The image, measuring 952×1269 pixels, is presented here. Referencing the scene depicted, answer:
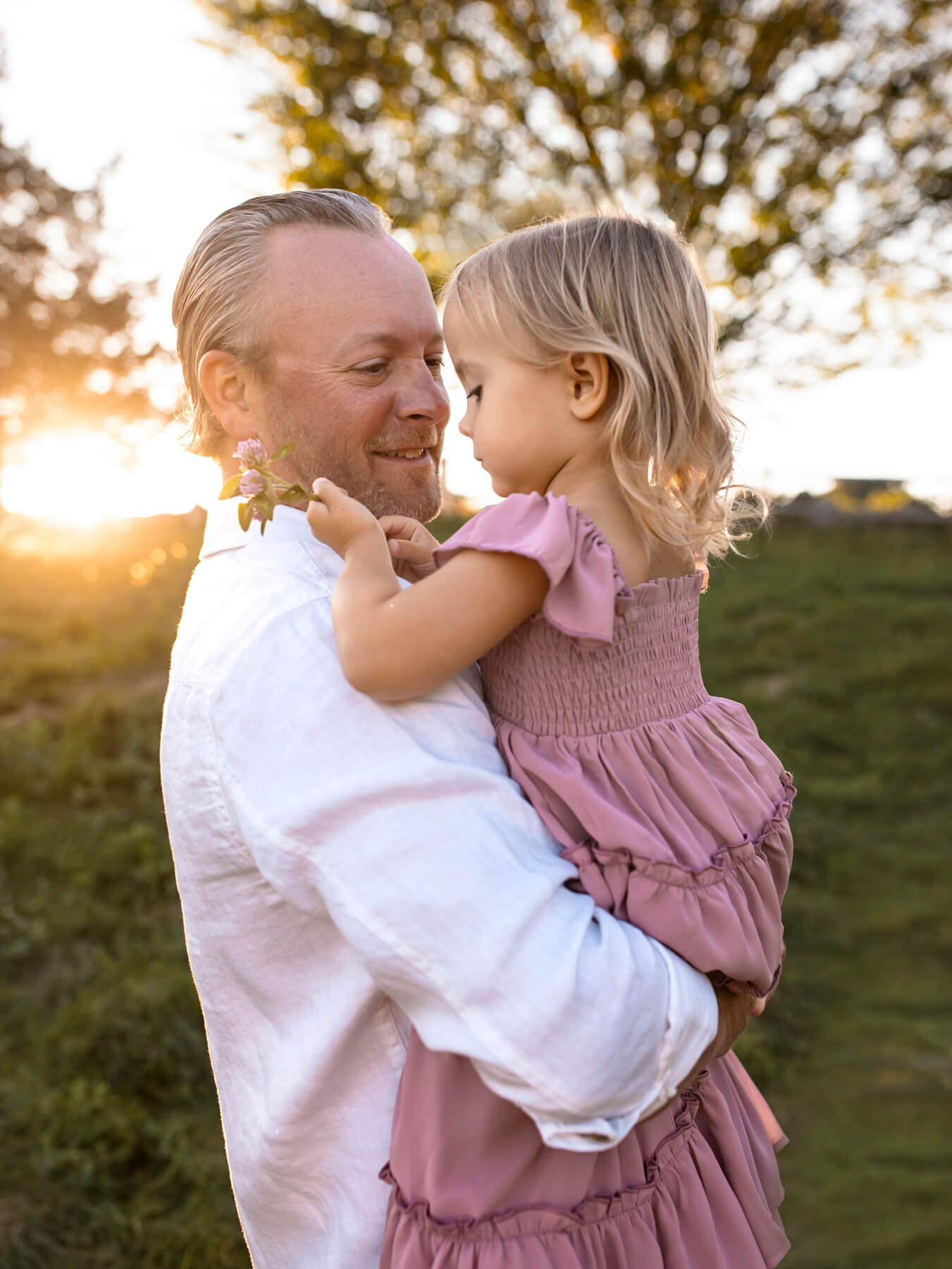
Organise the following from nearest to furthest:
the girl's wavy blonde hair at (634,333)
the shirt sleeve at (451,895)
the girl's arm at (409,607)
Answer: the shirt sleeve at (451,895) < the girl's arm at (409,607) < the girl's wavy blonde hair at (634,333)

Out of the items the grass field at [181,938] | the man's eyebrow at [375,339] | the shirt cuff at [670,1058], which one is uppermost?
the man's eyebrow at [375,339]

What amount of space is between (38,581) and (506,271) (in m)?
6.75

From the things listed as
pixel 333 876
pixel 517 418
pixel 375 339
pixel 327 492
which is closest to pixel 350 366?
pixel 375 339

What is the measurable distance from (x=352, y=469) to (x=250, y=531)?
0.48 metres

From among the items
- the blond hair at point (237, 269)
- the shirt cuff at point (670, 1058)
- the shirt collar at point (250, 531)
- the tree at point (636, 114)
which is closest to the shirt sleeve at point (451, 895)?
the shirt cuff at point (670, 1058)

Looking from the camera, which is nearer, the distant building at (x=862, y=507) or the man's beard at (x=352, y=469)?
the man's beard at (x=352, y=469)

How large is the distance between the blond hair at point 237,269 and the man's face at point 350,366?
0.03 metres

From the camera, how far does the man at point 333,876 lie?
1289 mm

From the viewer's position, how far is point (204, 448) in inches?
89.6

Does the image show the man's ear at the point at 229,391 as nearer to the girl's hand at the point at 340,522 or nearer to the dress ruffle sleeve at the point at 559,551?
the girl's hand at the point at 340,522

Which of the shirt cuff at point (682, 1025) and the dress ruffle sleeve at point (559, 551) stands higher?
the dress ruffle sleeve at point (559, 551)

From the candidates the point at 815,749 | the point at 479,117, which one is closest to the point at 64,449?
the point at 479,117

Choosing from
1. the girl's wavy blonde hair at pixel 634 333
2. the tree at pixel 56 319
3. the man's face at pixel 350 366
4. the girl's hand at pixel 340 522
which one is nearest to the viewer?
the girl's hand at pixel 340 522

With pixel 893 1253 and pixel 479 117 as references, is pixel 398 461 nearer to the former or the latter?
pixel 893 1253
